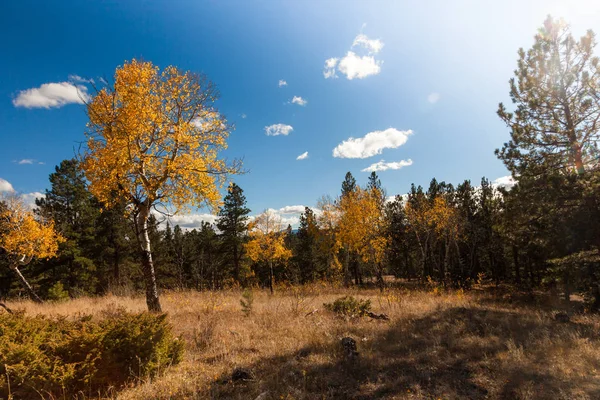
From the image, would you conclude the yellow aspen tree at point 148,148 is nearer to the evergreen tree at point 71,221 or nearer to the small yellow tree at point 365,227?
the small yellow tree at point 365,227

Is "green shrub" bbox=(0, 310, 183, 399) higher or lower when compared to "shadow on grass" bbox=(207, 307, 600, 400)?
higher

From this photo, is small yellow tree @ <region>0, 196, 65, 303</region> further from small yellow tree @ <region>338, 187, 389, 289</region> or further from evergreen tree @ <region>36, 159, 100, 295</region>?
small yellow tree @ <region>338, 187, 389, 289</region>

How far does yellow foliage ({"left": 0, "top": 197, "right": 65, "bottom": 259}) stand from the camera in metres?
14.2

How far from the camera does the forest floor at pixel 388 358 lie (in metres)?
4.31

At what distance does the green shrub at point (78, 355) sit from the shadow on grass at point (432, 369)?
1.42 m

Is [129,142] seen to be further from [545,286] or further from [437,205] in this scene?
[545,286]

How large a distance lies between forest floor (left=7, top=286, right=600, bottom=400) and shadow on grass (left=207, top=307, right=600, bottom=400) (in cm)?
2

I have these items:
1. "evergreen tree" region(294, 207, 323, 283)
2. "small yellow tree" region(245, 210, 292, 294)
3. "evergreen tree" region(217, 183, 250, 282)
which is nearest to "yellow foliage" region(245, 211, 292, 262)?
"small yellow tree" region(245, 210, 292, 294)

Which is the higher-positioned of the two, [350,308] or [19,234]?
[19,234]

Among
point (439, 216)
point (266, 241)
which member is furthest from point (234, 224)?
point (439, 216)

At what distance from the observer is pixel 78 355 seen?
4191 mm

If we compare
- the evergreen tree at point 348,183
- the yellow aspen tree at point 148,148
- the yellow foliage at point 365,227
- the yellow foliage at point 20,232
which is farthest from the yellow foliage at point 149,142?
the evergreen tree at point 348,183

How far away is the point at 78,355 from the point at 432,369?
618 centimetres

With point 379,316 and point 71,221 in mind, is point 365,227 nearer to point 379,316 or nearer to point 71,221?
point 379,316
